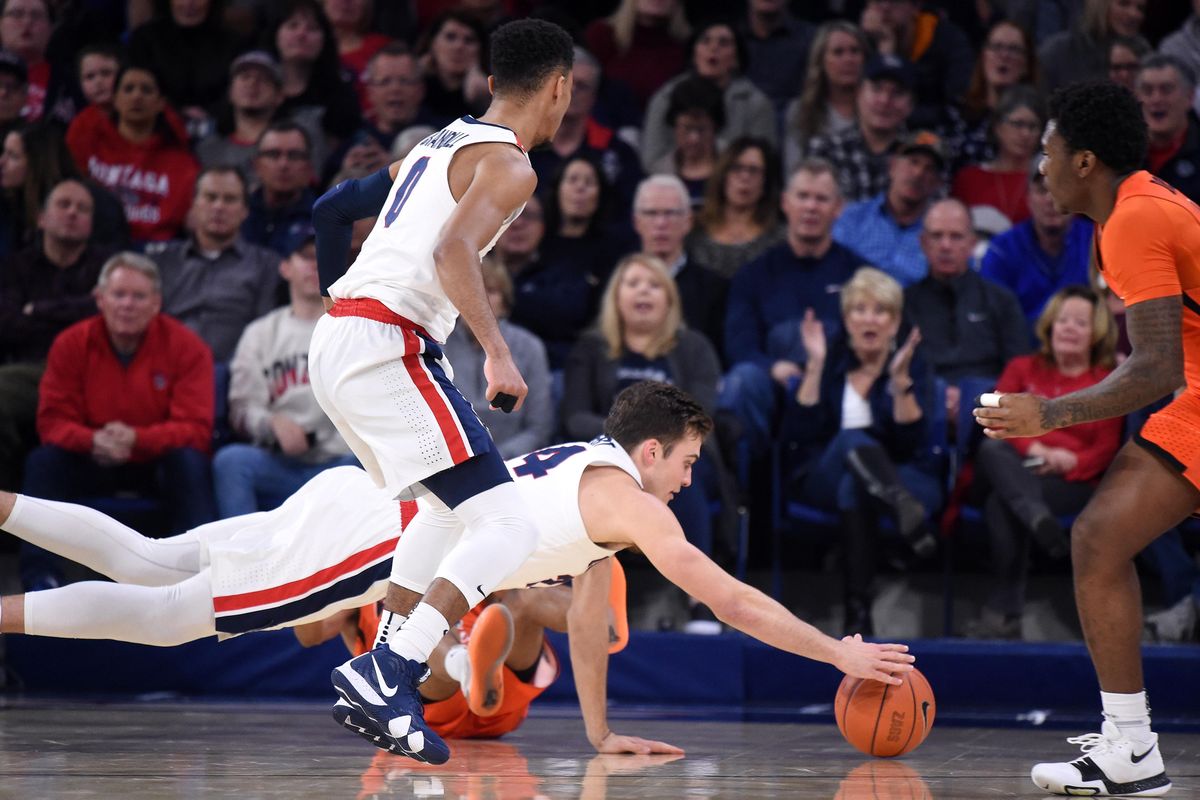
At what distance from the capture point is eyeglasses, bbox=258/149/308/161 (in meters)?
8.49

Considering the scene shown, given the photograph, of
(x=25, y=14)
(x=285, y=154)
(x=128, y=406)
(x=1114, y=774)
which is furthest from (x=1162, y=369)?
(x=25, y=14)

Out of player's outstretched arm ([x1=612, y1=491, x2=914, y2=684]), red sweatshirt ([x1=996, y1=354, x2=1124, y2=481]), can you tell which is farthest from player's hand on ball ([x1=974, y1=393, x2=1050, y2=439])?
red sweatshirt ([x1=996, y1=354, x2=1124, y2=481])

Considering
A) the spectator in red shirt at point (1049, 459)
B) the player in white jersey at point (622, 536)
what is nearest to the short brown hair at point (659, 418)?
the player in white jersey at point (622, 536)

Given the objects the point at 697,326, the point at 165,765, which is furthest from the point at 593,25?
the point at 165,765

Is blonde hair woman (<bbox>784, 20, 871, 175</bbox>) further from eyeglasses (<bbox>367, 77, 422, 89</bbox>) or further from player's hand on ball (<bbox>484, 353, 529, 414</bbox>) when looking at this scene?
player's hand on ball (<bbox>484, 353, 529, 414</bbox>)

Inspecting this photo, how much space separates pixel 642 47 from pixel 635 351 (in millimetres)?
3157

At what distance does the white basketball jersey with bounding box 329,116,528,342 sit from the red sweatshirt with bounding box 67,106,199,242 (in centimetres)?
486

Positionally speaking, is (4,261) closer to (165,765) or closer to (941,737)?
(165,765)

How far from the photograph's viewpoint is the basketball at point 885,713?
4359 millimetres

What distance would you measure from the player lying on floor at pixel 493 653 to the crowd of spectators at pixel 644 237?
1831 millimetres

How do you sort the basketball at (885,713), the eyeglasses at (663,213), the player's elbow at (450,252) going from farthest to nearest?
the eyeglasses at (663,213) < the basketball at (885,713) < the player's elbow at (450,252)

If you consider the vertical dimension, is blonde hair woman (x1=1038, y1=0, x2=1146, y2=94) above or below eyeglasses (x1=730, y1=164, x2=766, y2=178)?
above

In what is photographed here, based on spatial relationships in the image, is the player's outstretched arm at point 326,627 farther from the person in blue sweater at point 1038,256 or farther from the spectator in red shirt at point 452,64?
the spectator in red shirt at point 452,64

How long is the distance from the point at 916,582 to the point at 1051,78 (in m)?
3.34
